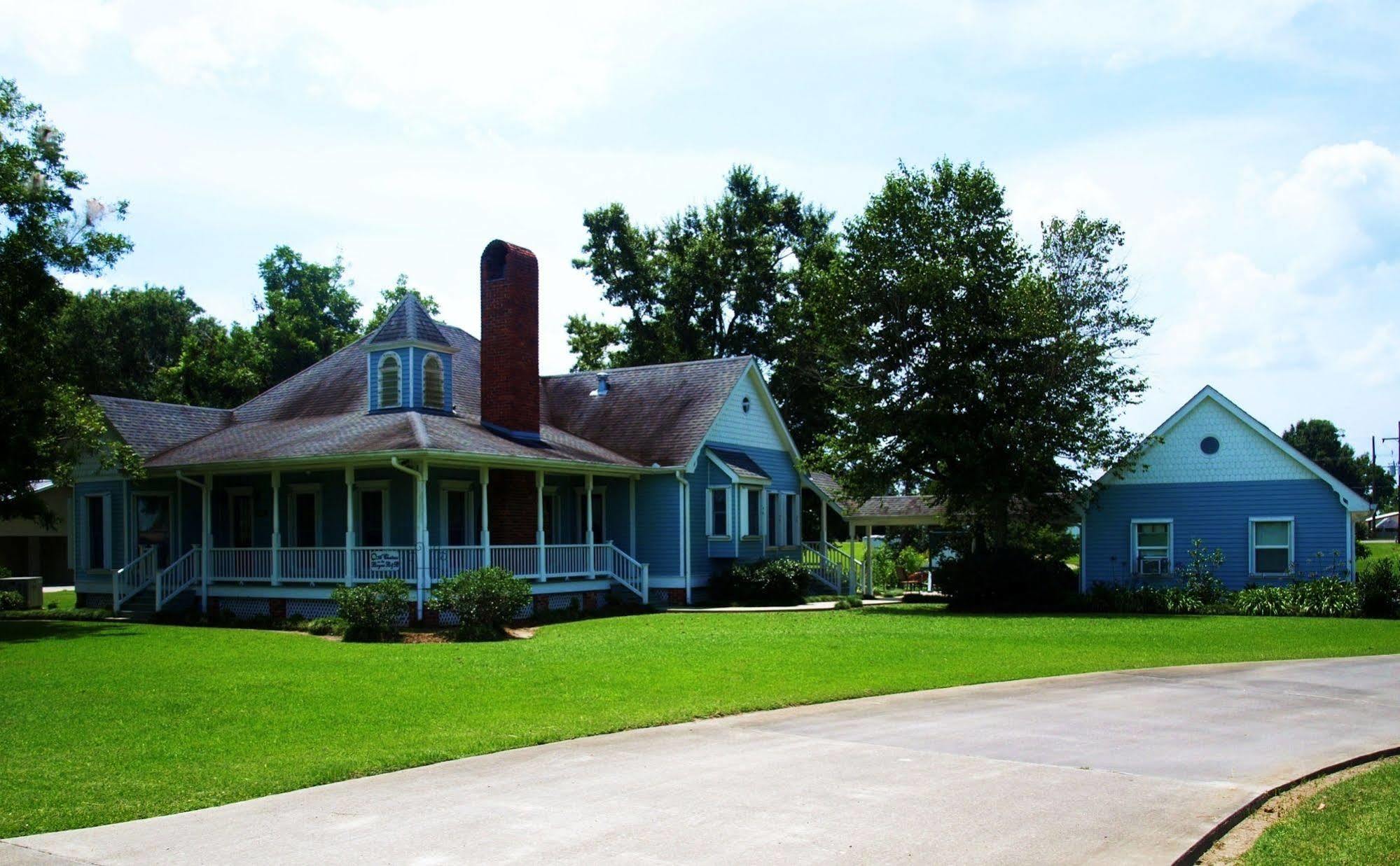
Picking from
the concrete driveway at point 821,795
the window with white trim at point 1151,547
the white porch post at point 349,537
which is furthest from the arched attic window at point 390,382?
the window with white trim at point 1151,547

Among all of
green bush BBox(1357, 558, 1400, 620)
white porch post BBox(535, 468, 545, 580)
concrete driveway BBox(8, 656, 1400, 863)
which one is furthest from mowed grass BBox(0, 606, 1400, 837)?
green bush BBox(1357, 558, 1400, 620)

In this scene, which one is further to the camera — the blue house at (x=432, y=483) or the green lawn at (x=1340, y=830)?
the blue house at (x=432, y=483)

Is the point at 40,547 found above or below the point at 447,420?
below

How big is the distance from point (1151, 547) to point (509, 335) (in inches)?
667

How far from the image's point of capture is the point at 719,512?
103 feet

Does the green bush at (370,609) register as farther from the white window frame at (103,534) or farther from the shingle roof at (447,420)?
the white window frame at (103,534)

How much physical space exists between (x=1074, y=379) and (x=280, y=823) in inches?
1050

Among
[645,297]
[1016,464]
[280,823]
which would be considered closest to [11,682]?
[280,823]

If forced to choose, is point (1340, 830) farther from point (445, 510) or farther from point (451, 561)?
point (445, 510)

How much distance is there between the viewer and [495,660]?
16938 millimetres

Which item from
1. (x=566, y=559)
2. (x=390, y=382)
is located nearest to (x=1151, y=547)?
(x=566, y=559)

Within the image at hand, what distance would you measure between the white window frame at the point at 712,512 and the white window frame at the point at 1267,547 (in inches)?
502

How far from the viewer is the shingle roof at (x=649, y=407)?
1219 inches

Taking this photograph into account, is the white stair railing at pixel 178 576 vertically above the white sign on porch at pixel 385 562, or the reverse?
the white sign on porch at pixel 385 562
